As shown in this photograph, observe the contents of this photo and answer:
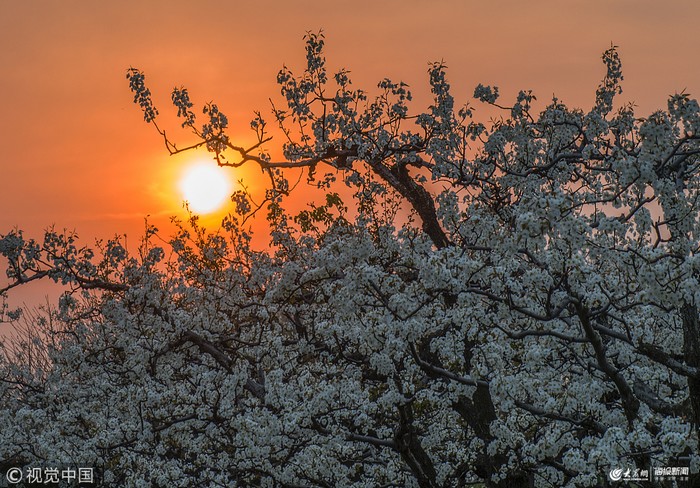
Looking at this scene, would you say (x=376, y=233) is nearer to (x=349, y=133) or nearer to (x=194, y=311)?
(x=349, y=133)

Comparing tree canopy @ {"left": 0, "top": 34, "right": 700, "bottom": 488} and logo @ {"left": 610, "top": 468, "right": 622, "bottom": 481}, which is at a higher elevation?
tree canopy @ {"left": 0, "top": 34, "right": 700, "bottom": 488}

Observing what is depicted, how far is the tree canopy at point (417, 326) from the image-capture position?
10.7 meters

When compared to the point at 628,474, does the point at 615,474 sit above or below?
below

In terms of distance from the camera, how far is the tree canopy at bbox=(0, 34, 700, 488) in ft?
35.1

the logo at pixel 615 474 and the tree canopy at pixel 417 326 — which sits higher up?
the tree canopy at pixel 417 326

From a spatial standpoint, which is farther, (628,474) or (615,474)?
(628,474)

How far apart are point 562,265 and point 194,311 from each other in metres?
12.6

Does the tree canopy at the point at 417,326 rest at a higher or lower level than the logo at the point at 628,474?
higher

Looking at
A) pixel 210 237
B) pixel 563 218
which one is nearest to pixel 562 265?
pixel 563 218

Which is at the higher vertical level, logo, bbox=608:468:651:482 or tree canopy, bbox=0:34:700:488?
tree canopy, bbox=0:34:700:488

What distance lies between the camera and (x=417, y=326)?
11.7 m

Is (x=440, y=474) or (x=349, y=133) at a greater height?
(x=349, y=133)

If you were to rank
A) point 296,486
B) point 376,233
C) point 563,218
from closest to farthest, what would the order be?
point 563,218, point 296,486, point 376,233

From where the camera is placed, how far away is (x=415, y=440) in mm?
16344
